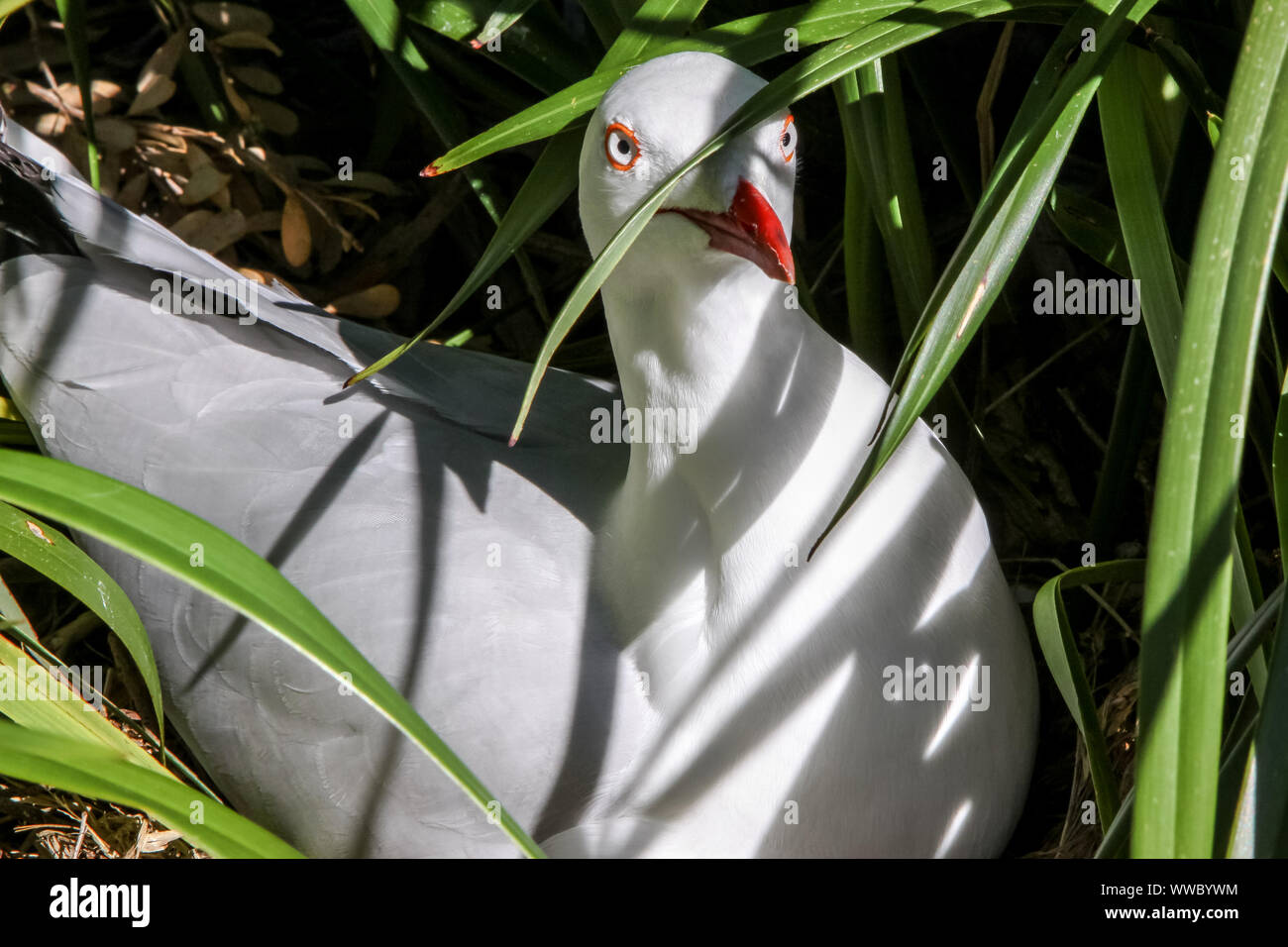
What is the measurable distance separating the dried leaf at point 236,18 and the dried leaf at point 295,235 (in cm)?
34

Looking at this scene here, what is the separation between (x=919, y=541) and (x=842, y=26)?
1.60 feet

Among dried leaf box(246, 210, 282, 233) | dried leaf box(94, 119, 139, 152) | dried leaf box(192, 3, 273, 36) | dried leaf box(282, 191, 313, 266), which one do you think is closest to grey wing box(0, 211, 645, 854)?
dried leaf box(282, 191, 313, 266)

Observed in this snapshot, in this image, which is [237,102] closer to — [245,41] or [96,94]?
[245,41]

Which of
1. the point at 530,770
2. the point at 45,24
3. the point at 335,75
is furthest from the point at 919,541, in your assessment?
the point at 45,24

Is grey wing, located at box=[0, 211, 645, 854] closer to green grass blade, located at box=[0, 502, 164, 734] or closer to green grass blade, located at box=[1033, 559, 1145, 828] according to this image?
green grass blade, located at box=[0, 502, 164, 734]

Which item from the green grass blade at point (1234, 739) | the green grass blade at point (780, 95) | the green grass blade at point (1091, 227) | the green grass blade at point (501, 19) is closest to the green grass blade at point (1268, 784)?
the green grass blade at point (1234, 739)

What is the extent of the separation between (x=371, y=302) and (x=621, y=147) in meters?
0.99

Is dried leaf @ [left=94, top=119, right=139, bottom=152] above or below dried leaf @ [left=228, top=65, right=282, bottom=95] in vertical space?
below

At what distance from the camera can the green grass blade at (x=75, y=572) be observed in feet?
3.74

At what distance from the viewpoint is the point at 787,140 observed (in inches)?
44.1

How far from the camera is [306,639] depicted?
841 millimetres

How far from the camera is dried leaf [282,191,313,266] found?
1962 millimetres

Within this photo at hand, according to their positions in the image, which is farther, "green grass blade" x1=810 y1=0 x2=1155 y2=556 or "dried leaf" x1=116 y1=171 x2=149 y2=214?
"dried leaf" x1=116 y1=171 x2=149 y2=214

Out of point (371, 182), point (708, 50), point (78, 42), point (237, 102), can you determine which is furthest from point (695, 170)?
point (237, 102)
